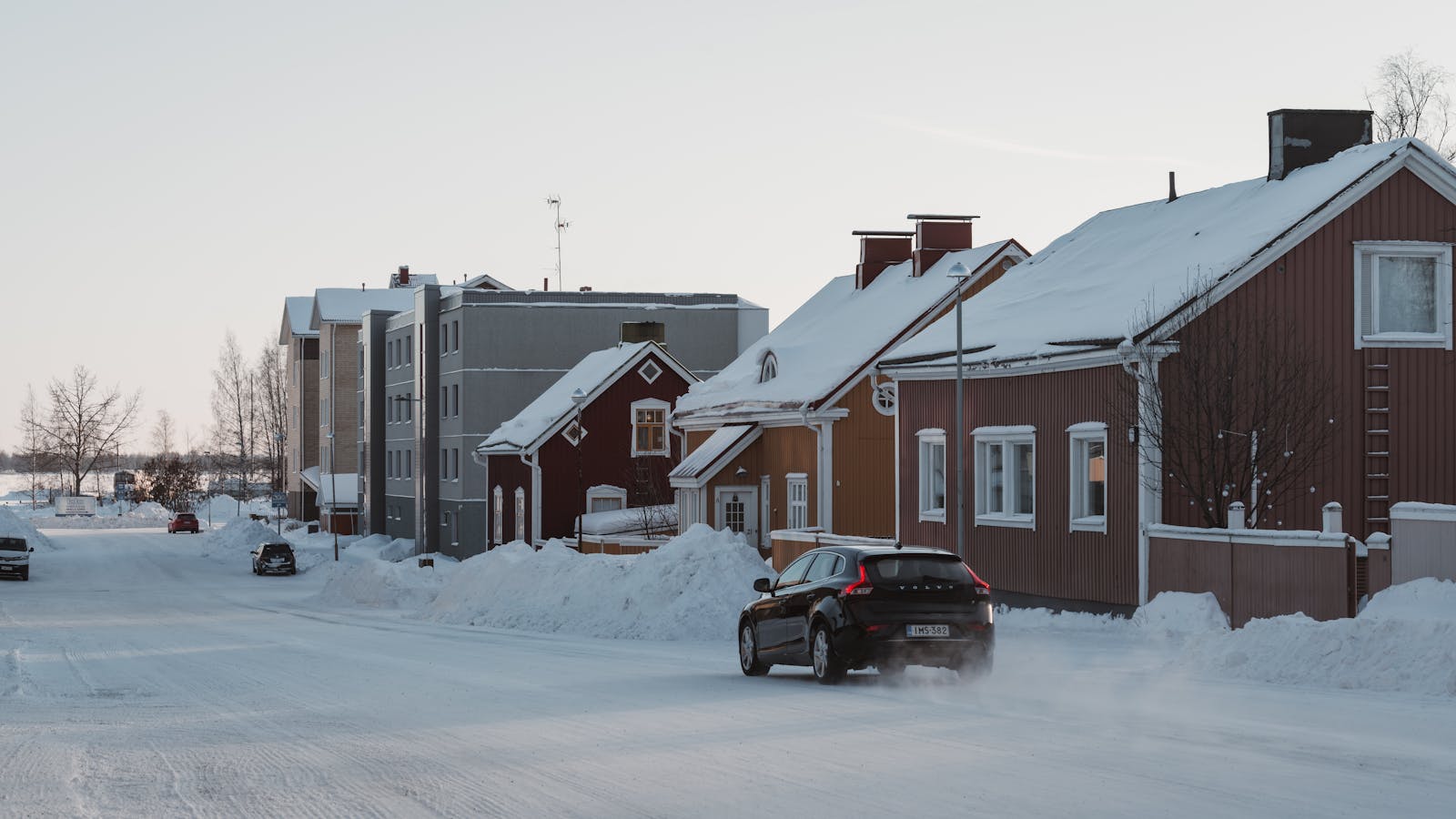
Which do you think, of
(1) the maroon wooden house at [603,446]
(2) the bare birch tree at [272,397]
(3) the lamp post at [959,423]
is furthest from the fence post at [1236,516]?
(2) the bare birch tree at [272,397]

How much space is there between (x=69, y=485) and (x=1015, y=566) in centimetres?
14987

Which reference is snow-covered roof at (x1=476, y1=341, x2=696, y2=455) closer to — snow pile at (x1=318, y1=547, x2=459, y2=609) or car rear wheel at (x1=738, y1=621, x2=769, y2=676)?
snow pile at (x1=318, y1=547, x2=459, y2=609)

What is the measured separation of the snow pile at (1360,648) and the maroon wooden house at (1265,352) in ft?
20.8

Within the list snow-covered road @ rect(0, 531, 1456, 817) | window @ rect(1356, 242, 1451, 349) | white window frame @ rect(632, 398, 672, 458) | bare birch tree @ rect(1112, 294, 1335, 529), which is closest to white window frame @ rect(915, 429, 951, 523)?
bare birch tree @ rect(1112, 294, 1335, 529)

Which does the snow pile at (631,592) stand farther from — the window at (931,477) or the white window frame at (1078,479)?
the white window frame at (1078,479)

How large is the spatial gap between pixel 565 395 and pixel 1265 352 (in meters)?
39.2

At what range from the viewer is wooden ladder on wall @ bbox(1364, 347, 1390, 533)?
26.3m

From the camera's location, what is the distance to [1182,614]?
898 inches

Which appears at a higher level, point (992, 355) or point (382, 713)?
point (992, 355)

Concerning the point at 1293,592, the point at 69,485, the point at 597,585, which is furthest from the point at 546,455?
the point at 69,485

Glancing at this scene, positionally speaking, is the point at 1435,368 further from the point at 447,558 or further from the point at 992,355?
the point at 447,558

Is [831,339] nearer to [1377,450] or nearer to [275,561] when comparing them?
[1377,450]

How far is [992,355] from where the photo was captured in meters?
28.9

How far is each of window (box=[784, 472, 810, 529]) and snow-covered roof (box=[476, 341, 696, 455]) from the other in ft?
58.8
